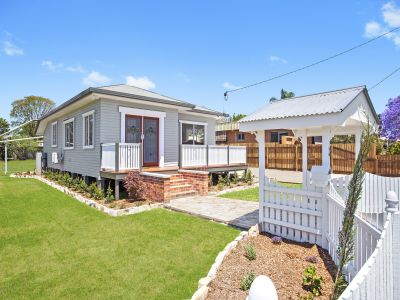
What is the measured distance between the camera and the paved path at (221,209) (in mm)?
6754

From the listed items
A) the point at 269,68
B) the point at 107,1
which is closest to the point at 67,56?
the point at 107,1

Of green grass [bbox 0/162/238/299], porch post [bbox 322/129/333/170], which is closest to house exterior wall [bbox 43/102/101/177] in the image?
green grass [bbox 0/162/238/299]

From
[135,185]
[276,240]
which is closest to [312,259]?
[276,240]

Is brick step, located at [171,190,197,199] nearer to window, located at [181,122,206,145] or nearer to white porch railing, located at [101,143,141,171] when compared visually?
white porch railing, located at [101,143,141,171]

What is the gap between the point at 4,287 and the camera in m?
4.12

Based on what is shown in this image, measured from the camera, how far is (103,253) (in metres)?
5.24

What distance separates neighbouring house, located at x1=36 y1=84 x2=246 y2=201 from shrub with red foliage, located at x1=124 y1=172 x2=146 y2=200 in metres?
0.25

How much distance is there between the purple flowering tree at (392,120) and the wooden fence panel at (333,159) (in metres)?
12.2

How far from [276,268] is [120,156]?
7.09 m

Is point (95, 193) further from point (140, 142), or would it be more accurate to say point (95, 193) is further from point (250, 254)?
point (250, 254)

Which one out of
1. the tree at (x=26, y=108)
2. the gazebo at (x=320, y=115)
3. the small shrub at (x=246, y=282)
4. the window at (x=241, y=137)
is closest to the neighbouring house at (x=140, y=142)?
the gazebo at (x=320, y=115)

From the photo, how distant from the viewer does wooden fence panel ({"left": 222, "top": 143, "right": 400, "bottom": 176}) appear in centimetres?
1422

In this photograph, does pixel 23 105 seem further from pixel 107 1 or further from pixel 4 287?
pixel 4 287

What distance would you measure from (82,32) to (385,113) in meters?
27.9
